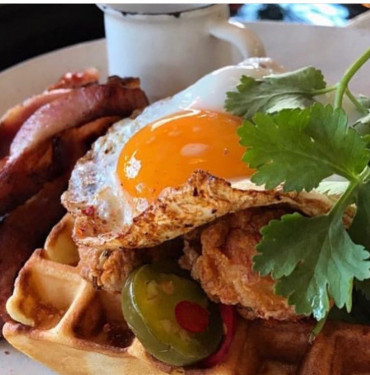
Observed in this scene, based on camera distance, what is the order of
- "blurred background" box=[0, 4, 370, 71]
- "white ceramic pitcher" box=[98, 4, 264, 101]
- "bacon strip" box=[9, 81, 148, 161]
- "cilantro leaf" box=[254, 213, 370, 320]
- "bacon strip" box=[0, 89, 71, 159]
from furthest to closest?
"blurred background" box=[0, 4, 370, 71], "white ceramic pitcher" box=[98, 4, 264, 101], "bacon strip" box=[0, 89, 71, 159], "bacon strip" box=[9, 81, 148, 161], "cilantro leaf" box=[254, 213, 370, 320]

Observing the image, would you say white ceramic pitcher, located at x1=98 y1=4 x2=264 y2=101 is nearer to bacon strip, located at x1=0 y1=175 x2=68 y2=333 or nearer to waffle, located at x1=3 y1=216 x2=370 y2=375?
bacon strip, located at x1=0 y1=175 x2=68 y2=333

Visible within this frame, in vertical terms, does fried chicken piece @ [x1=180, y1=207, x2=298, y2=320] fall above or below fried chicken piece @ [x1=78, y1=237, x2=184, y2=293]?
above

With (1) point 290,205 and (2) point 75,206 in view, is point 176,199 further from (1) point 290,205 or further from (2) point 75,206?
(2) point 75,206

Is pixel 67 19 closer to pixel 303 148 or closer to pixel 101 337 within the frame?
pixel 101 337

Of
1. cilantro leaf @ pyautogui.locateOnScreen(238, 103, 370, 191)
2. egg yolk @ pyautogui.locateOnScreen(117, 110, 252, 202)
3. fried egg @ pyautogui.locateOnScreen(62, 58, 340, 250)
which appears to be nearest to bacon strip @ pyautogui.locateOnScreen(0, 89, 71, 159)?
fried egg @ pyautogui.locateOnScreen(62, 58, 340, 250)

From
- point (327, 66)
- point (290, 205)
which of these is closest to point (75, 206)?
point (290, 205)

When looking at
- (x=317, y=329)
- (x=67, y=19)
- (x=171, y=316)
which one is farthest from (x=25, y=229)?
(x=67, y=19)

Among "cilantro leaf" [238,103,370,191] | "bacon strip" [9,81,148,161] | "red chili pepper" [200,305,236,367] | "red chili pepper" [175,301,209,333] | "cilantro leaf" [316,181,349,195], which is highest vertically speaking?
"cilantro leaf" [238,103,370,191]
